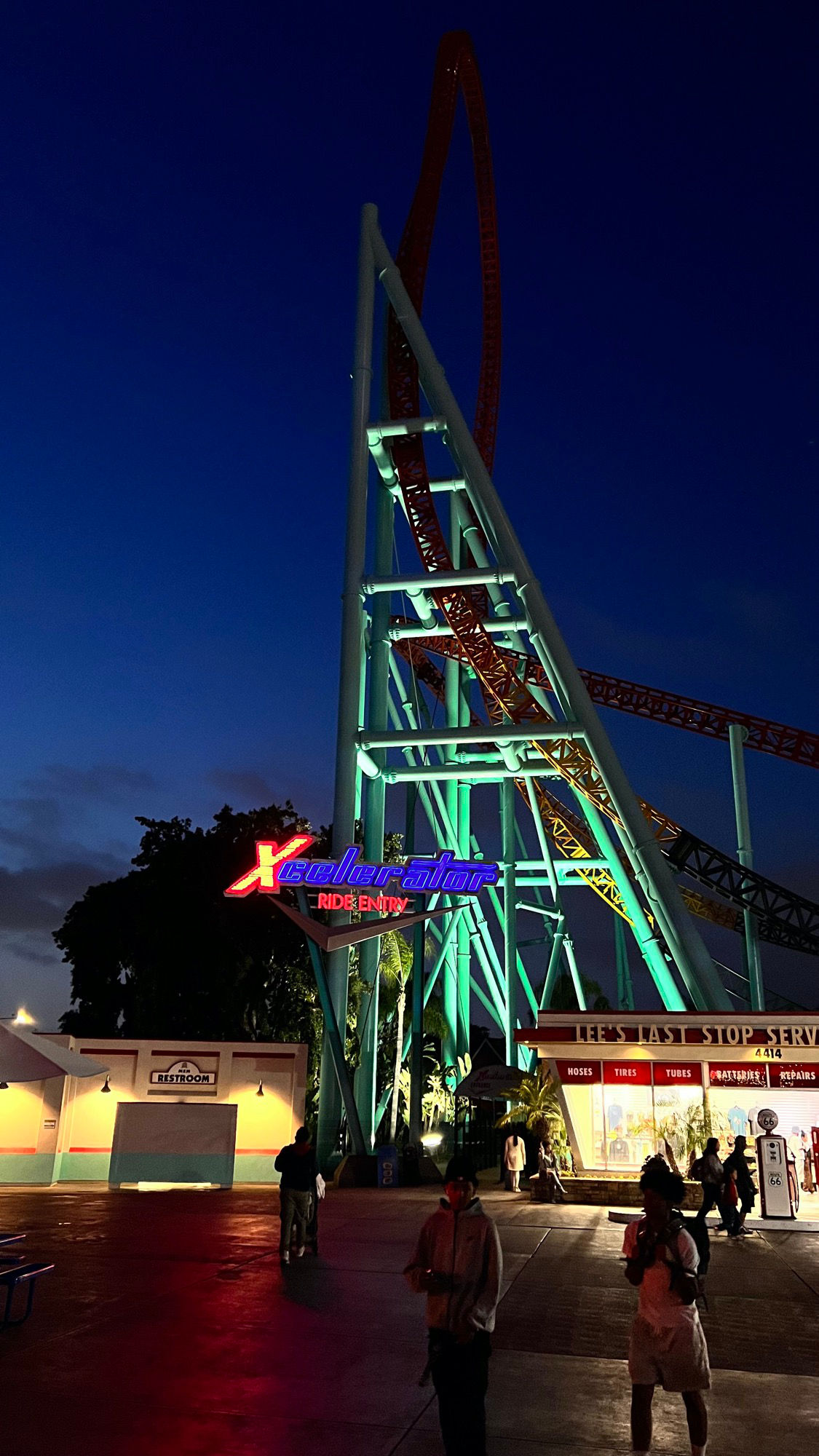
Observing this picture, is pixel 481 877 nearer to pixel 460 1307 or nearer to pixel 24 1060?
pixel 24 1060

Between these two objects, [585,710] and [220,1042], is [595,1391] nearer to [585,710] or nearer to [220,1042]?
[220,1042]

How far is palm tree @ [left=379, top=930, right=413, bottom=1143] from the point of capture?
30859 mm

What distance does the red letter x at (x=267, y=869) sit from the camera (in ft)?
84.9

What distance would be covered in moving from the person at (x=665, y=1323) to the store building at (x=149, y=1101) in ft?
55.6

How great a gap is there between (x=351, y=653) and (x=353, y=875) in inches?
274

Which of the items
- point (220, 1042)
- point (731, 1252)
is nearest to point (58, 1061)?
point (731, 1252)

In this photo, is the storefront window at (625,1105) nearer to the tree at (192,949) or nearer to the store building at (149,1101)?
the store building at (149,1101)

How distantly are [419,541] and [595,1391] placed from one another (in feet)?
91.0

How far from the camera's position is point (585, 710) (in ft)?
93.5

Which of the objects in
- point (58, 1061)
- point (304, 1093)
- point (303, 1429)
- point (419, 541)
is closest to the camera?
point (303, 1429)

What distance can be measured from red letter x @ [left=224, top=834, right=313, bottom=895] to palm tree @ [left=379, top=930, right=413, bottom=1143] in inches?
212

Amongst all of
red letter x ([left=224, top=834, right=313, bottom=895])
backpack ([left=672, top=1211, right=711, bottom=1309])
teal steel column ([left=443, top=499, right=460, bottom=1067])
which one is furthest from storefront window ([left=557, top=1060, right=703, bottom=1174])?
backpack ([left=672, top=1211, right=711, bottom=1309])

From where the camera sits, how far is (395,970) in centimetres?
3222

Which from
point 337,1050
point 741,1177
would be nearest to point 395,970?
point 337,1050
